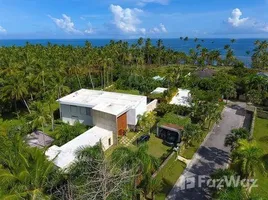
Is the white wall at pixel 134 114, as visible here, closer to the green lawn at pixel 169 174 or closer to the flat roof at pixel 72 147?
the flat roof at pixel 72 147

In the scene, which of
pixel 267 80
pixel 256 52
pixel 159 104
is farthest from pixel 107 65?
pixel 256 52

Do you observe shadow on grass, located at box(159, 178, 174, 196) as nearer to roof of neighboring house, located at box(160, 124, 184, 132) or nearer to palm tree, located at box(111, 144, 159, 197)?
palm tree, located at box(111, 144, 159, 197)

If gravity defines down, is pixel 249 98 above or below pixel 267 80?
below

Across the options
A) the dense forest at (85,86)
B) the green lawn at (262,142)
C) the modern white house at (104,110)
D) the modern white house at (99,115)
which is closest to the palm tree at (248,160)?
the green lawn at (262,142)

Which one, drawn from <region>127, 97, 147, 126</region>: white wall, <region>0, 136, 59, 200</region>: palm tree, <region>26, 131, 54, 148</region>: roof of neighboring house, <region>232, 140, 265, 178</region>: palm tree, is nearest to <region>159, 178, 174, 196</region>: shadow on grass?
<region>232, 140, 265, 178</region>: palm tree

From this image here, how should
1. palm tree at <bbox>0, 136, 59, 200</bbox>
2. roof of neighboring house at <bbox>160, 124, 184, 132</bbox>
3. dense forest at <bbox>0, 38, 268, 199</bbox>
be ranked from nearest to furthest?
1. palm tree at <bbox>0, 136, 59, 200</bbox>
2. dense forest at <bbox>0, 38, 268, 199</bbox>
3. roof of neighboring house at <bbox>160, 124, 184, 132</bbox>

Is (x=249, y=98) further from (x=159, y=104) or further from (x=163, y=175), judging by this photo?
(x=163, y=175)
